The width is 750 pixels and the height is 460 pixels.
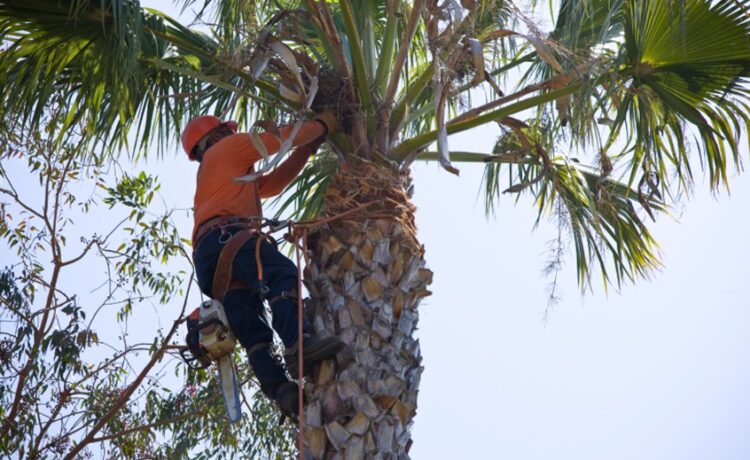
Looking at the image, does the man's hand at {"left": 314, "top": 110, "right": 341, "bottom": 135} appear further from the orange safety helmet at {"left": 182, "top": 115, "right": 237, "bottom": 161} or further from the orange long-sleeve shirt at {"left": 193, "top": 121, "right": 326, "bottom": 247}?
the orange safety helmet at {"left": 182, "top": 115, "right": 237, "bottom": 161}

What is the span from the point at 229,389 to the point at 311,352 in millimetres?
697

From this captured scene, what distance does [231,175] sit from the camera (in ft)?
20.9

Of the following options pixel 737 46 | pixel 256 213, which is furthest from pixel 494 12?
pixel 256 213

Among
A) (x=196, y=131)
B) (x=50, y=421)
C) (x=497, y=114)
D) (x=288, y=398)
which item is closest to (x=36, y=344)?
(x=50, y=421)

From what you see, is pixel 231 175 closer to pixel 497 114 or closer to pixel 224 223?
pixel 224 223

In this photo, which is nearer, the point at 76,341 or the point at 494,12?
the point at 494,12

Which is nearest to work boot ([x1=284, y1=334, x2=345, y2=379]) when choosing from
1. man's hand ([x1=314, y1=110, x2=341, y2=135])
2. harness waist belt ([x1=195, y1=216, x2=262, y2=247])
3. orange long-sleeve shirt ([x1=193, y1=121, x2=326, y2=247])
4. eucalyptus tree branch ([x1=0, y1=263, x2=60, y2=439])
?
harness waist belt ([x1=195, y1=216, x2=262, y2=247])

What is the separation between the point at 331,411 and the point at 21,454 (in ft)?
11.7

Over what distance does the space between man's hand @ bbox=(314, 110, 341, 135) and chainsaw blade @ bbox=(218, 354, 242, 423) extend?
1.47 m

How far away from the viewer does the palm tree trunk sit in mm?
5301

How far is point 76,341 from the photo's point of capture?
8133 millimetres

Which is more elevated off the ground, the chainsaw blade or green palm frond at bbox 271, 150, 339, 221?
green palm frond at bbox 271, 150, 339, 221

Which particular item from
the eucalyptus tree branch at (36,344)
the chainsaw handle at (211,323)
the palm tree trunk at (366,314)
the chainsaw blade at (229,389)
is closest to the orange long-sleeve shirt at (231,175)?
the palm tree trunk at (366,314)

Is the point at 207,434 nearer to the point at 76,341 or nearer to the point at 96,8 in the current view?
the point at 76,341
